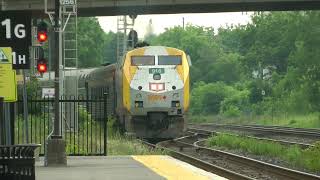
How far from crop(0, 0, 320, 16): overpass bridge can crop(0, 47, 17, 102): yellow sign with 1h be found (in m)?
26.1

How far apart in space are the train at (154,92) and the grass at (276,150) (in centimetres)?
190

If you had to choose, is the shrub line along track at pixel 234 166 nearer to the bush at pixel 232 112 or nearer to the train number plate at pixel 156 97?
the train number plate at pixel 156 97

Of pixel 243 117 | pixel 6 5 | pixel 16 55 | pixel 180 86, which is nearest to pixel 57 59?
pixel 16 55

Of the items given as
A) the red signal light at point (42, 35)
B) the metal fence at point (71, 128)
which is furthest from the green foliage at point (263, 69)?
the red signal light at point (42, 35)

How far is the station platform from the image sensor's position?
13391 mm

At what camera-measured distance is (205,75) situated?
92.1m

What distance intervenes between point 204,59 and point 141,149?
71.2 m

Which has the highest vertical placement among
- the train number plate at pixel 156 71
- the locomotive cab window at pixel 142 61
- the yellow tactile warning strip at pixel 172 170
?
the locomotive cab window at pixel 142 61

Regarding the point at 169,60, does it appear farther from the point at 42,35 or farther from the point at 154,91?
the point at 42,35

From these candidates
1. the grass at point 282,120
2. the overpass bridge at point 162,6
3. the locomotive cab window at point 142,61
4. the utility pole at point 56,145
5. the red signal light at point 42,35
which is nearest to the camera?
the utility pole at point 56,145

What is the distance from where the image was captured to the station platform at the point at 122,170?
1339 cm

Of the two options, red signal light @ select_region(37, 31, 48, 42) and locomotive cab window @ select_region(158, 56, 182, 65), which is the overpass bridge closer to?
locomotive cab window @ select_region(158, 56, 182, 65)

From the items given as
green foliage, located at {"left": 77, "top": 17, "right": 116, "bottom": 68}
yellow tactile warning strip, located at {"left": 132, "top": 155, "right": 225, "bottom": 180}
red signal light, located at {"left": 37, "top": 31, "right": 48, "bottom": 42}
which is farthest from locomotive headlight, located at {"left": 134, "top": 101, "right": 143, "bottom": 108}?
green foliage, located at {"left": 77, "top": 17, "right": 116, "bottom": 68}

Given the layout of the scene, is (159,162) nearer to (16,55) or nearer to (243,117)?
(16,55)
